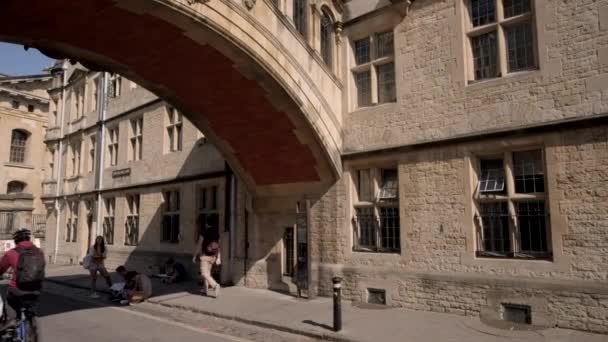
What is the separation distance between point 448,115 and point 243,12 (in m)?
4.76

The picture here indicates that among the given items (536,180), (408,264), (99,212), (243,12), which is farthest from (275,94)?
(99,212)

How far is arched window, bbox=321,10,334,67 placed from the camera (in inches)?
448

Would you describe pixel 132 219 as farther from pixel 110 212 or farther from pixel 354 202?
pixel 354 202

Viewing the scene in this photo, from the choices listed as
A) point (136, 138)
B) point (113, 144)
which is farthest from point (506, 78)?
point (113, 144)

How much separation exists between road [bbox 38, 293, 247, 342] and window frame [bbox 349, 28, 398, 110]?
650 centimetres

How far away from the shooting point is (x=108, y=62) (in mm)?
8992

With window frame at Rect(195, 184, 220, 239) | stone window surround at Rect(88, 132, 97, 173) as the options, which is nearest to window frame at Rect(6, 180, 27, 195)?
stone window surround at Rect(88, 132, 97, 173)

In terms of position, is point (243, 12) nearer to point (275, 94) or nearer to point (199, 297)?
point (275, 94)

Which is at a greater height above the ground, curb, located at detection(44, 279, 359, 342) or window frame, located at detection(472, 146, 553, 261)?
window frame, located at detection(472, 146, 553, 261)

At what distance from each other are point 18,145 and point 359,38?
37.2 metres

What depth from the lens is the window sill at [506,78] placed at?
27.8 ft

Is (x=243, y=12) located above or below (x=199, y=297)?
above

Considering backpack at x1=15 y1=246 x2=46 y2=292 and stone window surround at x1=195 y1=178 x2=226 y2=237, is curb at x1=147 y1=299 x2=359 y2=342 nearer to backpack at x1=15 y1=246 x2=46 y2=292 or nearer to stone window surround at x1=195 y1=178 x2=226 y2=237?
backpack at x1=15 y1=246 x2=46 y2=292

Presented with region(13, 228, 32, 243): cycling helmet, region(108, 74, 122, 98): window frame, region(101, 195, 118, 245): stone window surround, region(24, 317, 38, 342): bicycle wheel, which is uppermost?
region(108, 74, 122, 98): window frame
